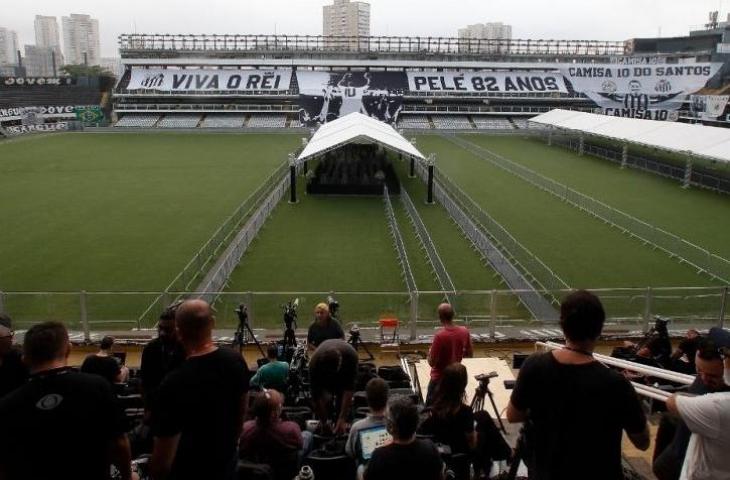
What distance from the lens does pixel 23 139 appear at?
165 ft

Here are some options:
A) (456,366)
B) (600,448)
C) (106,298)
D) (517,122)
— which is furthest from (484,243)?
(517,122)

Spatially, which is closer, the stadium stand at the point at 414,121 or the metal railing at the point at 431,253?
the metal railing at the point at 431,253

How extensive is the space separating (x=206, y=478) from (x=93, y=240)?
16894 millimetres

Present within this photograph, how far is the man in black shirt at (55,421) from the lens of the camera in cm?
338

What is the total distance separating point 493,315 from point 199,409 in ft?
25.9

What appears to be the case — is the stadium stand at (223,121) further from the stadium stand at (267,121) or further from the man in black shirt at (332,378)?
the man in black shirt at (332,378)

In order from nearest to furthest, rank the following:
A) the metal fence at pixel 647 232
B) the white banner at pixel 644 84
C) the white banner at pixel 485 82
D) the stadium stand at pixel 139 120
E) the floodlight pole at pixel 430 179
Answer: the metal fence at pixel 647 232
the floodlight pole at pixel 430 179
the stadium stand at pixel 139 120
the white banner at pixel 644 84
the white banner at pixel 485 82

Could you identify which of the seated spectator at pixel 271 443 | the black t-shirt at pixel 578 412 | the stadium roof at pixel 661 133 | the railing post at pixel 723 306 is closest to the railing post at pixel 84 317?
the seated spectator at pixel 271 443

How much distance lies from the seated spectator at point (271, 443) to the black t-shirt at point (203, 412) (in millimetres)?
783

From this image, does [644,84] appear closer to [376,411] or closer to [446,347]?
[446,347]

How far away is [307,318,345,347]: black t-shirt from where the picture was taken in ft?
26.1

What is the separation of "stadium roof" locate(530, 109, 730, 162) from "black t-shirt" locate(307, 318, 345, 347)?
24.0m

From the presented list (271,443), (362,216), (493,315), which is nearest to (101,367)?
(271,443)

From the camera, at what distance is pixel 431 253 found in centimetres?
1697
